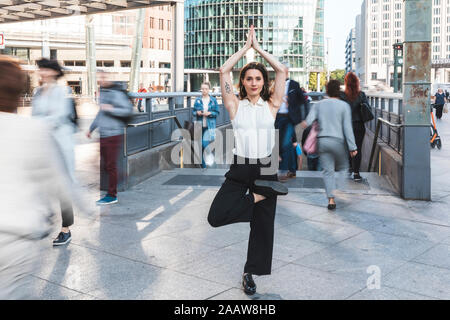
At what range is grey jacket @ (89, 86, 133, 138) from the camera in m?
7.02

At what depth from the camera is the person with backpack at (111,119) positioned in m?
7.03

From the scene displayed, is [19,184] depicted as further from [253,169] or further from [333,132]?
[333,132]

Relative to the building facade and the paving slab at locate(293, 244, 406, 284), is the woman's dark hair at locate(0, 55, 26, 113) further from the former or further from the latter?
the building facade

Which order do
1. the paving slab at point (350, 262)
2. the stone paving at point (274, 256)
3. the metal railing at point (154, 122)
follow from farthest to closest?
the metal railing at point (154, 122) < the paving slab at point (350, 262) < the stone paving at point (274, 256)

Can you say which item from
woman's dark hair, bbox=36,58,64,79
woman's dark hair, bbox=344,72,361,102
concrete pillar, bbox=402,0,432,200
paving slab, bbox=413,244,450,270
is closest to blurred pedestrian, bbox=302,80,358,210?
concrete pillar, bbox=402,0,432,200

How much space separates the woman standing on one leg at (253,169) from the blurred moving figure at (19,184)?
1.62 m

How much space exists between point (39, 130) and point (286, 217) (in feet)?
15.1

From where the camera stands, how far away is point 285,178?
31.4ft

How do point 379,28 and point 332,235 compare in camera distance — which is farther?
point 379,28

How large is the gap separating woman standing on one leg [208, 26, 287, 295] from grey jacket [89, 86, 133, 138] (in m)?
3.19

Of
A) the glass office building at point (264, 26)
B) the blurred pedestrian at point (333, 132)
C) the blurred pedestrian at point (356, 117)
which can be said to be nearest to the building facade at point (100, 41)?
the glass office building at point (264, 26)

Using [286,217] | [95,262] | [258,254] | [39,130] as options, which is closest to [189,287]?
[258,254]

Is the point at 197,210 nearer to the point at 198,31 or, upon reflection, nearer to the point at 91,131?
the point at 91,131

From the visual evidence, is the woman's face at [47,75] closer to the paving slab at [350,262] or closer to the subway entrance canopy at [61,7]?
the paving slab at [350,262]
